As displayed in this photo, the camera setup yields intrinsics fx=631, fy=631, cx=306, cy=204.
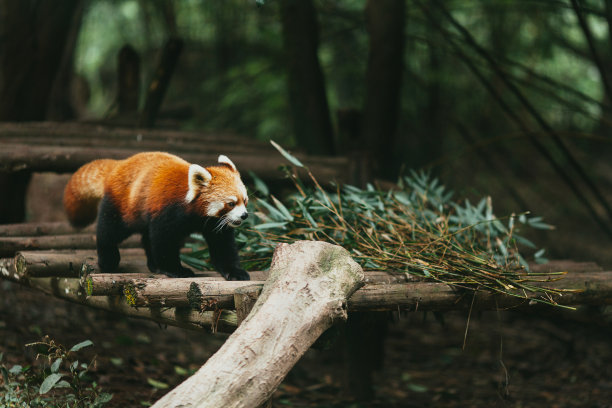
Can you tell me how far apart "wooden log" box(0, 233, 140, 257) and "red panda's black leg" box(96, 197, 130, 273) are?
63 cm

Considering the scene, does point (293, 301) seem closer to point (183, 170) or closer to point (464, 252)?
point (183, 170)

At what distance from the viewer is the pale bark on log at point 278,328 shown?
4.89 feet

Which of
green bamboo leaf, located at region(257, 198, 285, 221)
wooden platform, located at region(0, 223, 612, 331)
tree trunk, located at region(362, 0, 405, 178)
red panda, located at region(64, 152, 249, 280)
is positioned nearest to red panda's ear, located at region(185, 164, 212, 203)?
red panda, located at region(64, 152, 249, 280)

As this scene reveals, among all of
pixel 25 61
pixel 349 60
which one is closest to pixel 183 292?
pixel 25 61

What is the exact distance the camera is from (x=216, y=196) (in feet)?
7.20

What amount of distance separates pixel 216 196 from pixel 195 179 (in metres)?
0.09

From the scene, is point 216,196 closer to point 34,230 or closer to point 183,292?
point 183,292

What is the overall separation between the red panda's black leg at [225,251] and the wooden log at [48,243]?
937 mm

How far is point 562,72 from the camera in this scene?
6.56 m

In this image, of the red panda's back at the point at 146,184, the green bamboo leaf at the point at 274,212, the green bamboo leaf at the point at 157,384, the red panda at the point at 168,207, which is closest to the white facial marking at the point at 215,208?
the red panda at the point at 168,207

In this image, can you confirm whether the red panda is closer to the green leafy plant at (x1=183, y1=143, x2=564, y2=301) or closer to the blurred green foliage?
the green leafy plant at (x1=183, y1=143, x2=564, y2=301)

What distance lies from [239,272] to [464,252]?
0.93 meters

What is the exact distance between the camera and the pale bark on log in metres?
1.49

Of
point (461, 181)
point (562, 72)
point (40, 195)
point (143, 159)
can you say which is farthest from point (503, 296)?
point (562, 72)
